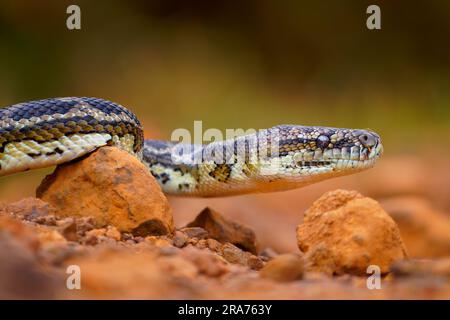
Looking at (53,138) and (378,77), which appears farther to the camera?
(378,77)

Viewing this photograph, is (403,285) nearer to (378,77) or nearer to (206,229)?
(206,229)

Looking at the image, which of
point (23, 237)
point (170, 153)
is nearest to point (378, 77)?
point (170, 153)

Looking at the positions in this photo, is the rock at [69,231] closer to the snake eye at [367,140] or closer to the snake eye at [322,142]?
the snake eye at [322,142]

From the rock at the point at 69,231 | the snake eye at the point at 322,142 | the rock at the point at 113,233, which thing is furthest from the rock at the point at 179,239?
the snake eye at the point at 322,142

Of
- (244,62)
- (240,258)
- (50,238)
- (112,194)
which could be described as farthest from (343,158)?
(244,62)

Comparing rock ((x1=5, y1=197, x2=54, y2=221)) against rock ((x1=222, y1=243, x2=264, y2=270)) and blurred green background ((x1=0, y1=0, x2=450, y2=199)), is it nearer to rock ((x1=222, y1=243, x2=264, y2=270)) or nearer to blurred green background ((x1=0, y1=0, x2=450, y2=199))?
rock ((x1=222, y1=243, x2=264, y2=270))

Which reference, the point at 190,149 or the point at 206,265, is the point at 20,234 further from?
the point at 190,149
